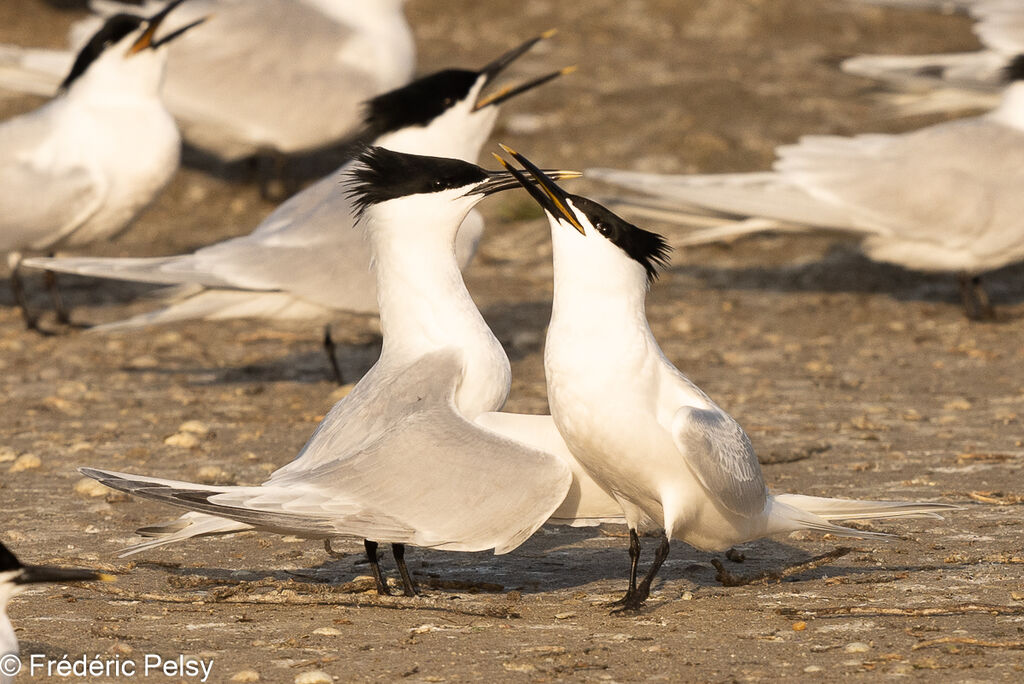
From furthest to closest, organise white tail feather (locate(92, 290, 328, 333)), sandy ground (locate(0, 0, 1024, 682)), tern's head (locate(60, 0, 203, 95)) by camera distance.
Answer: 1. tern's head (locate(60, 0, 203, 95))
2. white tail feather (locate(92, 290, 328, 333))
3. sandy ground (locate(0, 0, 1024, 682))

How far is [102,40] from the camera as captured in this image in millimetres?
7059

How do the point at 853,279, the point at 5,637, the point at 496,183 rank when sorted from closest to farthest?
the point at 5,637 → the point at 496,183 → the point at 853,279

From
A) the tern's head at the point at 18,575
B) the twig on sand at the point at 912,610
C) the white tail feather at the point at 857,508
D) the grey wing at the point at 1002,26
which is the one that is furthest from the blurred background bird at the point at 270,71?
the tern's head at the point at 18,575

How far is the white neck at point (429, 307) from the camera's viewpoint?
11.9 feet

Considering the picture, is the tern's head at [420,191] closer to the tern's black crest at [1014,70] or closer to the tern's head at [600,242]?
A: the tern's head at [600,242]

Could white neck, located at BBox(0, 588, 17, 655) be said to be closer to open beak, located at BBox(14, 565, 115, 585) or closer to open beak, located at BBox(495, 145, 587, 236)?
open beak, located at BBox(14, 565, 115, 585)

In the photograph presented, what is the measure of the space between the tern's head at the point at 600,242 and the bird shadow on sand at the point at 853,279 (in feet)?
15.1

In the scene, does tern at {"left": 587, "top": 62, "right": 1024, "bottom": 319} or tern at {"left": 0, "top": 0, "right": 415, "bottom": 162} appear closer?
tern at {"left": 587, "top": 62, "right": 1024, "bottom": 319}

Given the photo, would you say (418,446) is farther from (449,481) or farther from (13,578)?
(13,578)

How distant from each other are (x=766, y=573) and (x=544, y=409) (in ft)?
6.68

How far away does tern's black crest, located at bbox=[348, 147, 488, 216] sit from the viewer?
390cm

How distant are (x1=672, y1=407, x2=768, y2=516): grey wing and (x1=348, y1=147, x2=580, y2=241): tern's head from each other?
1069mm

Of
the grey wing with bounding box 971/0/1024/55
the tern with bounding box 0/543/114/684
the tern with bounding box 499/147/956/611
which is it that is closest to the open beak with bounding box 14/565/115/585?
the tern with bounding box 0/543/114/684

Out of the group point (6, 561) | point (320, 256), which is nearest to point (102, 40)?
point (320, 256)
